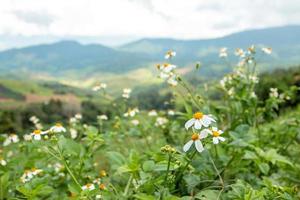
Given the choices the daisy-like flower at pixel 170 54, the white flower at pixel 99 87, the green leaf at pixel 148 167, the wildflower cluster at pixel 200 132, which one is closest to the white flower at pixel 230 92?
the daisy-like flower at pixel 170 54

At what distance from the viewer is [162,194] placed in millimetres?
2521

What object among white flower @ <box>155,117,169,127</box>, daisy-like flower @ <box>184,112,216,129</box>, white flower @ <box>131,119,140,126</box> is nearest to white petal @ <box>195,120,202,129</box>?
daisy-like flower @ <box>184,112,216,129</box>

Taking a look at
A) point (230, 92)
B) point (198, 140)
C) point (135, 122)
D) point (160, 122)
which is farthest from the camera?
point (160, 122)

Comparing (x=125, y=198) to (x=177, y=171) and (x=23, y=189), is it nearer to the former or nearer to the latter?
(x=177, y=171)

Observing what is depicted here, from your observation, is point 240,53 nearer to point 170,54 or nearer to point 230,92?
point 230,92

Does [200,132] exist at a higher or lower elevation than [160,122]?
higher

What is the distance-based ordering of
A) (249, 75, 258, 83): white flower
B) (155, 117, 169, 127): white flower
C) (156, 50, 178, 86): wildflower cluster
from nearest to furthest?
(156, 50, 178, 86): wildflower cluster, (249, 75, 258, 83): white flower, (155, 117, 169, 127): white flower

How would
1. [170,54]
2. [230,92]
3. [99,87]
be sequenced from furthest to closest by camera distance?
[99,87] < [230,92] < [170,54]

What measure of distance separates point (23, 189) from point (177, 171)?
1.10m

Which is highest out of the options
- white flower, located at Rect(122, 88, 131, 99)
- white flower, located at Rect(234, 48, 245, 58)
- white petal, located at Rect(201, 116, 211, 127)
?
white flower, located at Rect(234, 48, 245, 58)

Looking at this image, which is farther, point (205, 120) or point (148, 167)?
point (148, 167)

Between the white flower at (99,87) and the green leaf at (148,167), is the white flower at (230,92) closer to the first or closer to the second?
the white flower at (99,87)

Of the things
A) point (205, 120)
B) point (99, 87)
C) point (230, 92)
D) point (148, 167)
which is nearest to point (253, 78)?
point (230, 92)

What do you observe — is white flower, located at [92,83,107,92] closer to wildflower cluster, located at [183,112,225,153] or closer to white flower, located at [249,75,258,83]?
white flower, located at [249,75,258,83]
